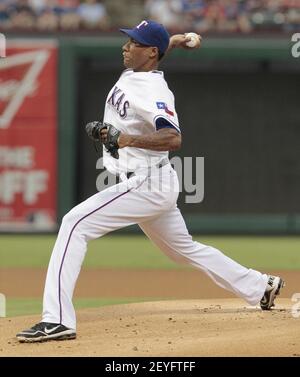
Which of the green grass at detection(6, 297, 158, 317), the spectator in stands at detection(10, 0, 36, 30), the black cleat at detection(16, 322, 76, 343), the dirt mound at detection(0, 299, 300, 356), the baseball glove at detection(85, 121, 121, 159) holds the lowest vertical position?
the green grass at detection(6, 297, 158, 317)

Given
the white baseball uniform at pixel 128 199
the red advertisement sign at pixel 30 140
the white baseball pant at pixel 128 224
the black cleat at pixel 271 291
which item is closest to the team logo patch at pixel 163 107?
the white baseball uniform at pixel 128 199

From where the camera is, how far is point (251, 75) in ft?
46.8

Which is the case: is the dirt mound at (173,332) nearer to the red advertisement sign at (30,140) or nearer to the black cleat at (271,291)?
the black cleat at (271,291)

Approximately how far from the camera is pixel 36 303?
7.83 m

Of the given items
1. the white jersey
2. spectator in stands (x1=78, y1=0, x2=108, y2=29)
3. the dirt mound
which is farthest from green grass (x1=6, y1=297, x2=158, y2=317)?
spectator in stands (x1=78, y1=0, x2=108, y2=29)

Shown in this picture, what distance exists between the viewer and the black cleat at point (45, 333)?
526 cm

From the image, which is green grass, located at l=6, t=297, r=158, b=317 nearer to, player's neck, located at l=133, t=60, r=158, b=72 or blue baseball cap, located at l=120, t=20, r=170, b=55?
player's neck, located at l=133, t=60, r=158, b=72

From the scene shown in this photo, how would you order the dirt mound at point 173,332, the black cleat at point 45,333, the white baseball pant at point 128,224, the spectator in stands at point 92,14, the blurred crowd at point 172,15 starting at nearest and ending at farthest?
the dirt mound at point 173,332
the black cleat at point 45,333
the white baseball pant at point 128,224
the blurred crowd at point 172,15
the spectator in stands at point 92,14

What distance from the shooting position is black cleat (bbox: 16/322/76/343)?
5262 millimetres

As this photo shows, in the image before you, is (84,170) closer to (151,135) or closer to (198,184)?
(198,184)

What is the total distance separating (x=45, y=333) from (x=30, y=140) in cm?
884

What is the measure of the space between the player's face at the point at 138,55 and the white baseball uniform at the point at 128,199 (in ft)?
0.18

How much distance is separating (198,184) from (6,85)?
9.97 ft

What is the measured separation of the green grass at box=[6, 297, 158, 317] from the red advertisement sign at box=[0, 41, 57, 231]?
5.85 metres
